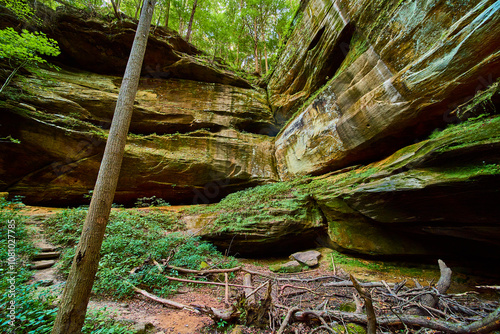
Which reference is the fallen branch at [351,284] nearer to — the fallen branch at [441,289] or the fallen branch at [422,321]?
the fallen branch at [441,289]

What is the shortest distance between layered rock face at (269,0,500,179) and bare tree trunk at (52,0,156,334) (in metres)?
7.31

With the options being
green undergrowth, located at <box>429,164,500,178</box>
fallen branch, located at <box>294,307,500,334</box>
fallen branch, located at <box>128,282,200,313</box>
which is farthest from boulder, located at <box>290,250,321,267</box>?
green undergrowth, located at <box>429,164,500,178</box>

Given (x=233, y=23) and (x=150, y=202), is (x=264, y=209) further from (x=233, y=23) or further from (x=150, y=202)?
(x=233, y=23)

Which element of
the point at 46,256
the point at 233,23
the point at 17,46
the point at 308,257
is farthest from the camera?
the point at 233,23

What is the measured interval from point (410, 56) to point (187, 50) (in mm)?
12560

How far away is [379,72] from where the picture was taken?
658 centimetres

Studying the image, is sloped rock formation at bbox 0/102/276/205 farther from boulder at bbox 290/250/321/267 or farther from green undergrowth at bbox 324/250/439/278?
green undergrowth at bbox 324/250/439/278

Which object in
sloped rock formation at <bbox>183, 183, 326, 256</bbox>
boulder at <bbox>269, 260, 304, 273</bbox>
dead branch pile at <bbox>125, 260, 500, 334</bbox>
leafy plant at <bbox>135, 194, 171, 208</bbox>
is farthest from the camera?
leafy plant at <bbox>135, 194, 171, 208</bbox>

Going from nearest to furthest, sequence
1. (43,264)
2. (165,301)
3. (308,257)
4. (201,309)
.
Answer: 1. (201,309)
2. (165,301)
3. (43,264)
4. (308,257)

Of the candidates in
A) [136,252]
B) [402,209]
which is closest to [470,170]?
[402,209]

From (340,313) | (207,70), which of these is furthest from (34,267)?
(207,70)

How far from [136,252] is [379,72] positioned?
9902 millimetres

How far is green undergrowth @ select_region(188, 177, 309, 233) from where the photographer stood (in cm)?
671

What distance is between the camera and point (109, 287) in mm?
3900
